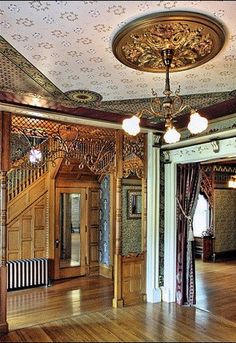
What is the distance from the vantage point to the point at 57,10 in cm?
223

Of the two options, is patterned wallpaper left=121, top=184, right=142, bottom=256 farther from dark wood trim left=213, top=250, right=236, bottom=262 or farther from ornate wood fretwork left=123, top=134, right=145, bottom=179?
dark wood trim left=213, top=250, right=236, bottom=262

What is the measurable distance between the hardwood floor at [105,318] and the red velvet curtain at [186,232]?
275 millimetres

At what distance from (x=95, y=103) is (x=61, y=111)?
1.69 ft

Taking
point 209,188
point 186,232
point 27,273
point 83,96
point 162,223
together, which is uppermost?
point 83,96

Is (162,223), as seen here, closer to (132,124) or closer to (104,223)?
(104,223)

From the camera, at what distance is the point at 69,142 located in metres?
4.81

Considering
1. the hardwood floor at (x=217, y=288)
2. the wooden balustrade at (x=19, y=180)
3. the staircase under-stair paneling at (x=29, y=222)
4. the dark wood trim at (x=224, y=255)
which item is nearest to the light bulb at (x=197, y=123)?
the hardwood floor at (x=217, y=288)

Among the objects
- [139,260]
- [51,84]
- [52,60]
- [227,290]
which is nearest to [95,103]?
[51,84]

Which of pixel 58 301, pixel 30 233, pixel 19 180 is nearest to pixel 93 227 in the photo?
pixel 30 233

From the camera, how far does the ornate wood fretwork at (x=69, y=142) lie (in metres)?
4.54

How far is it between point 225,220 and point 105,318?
→ 6.13 meters

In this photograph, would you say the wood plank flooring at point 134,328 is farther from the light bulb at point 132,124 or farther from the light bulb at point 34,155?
the light bulb at point 132,124

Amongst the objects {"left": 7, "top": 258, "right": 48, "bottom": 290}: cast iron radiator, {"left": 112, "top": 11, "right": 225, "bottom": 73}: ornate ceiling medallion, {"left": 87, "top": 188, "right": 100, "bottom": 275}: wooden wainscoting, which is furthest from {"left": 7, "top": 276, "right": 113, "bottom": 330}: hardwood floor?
{"left": 112, "top": 11, "right": 225, "bottom": 73}: ornate ceiling medallion

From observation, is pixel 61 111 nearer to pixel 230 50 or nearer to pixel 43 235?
pixel 230 50
